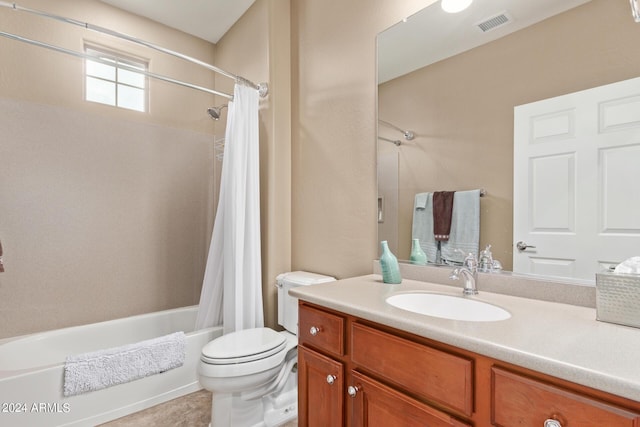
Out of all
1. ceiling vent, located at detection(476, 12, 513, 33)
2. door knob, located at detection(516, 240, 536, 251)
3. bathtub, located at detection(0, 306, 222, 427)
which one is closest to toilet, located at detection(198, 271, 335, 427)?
bathtub, located at detection(0, 306, 222, 427)

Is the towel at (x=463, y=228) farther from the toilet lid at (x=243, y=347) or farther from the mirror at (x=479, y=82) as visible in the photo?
the toilet lid at (x=243, y=347)

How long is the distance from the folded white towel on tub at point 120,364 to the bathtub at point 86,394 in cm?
6

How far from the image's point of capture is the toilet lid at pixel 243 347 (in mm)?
1549

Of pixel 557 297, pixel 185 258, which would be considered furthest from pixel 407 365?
pixel 185 258

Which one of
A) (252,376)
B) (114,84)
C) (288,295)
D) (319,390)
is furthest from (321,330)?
(114,84)

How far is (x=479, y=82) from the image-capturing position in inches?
54.9

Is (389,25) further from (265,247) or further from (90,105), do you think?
(90,105)

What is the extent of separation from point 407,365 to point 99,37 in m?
3.13

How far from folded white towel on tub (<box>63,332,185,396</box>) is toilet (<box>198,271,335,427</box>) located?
426mm

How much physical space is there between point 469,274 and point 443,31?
3.75 ft

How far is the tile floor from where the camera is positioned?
1786mm

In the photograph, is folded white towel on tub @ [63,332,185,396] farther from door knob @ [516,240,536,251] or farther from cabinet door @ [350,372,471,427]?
door knob @ [516,240,536,251]

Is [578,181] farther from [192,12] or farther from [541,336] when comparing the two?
[192,12]

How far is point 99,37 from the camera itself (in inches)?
98.0
